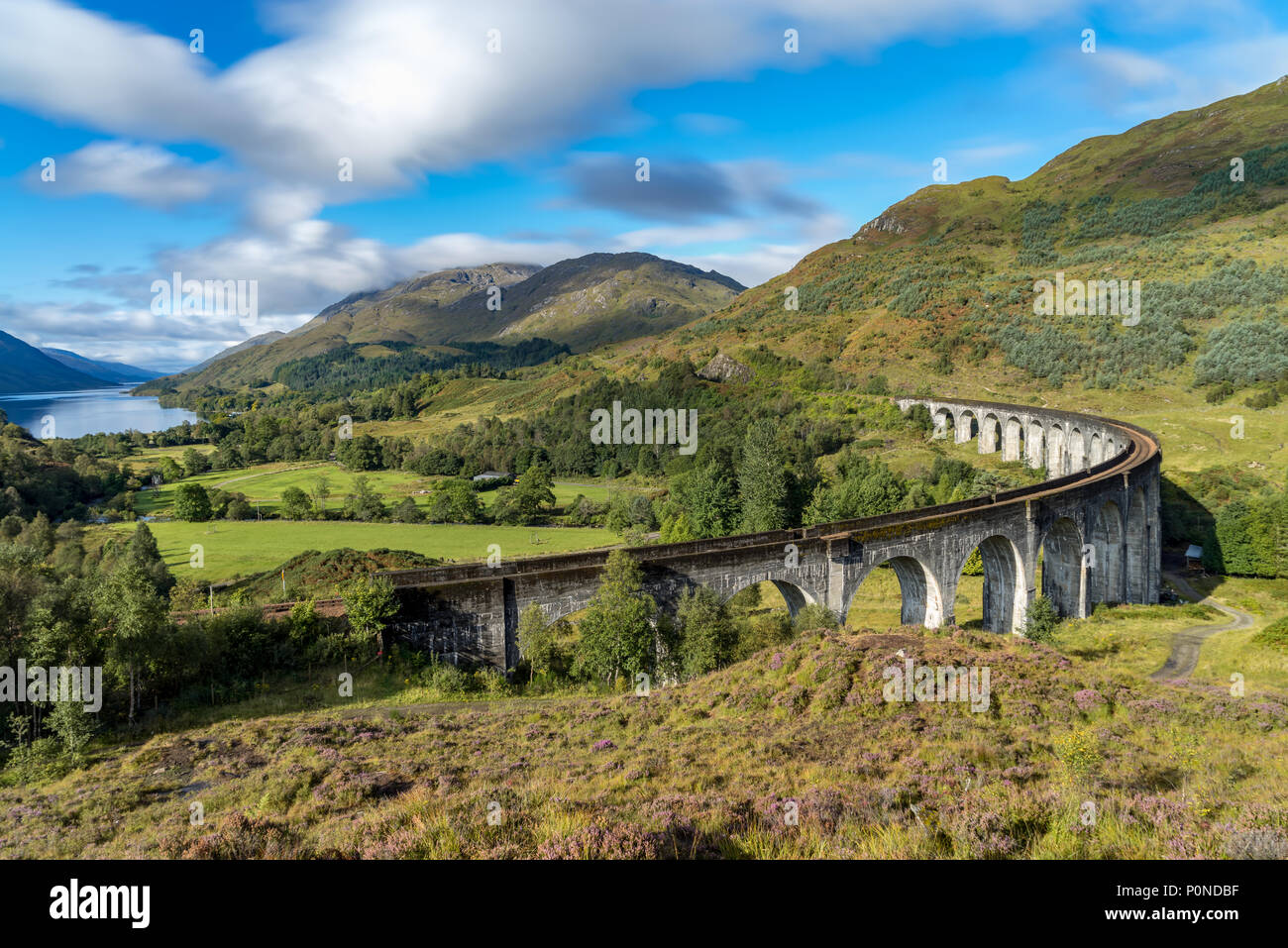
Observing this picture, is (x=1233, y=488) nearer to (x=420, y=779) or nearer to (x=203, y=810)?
(x=420, y=779)

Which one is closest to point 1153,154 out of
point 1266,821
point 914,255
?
point 914,255

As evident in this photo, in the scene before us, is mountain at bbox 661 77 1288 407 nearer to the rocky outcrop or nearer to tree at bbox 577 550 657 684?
the rocky outcrop

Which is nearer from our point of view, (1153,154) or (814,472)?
(814,472)

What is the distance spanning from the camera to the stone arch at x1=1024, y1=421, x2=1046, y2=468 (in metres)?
81.1

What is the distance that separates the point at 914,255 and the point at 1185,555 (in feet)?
499

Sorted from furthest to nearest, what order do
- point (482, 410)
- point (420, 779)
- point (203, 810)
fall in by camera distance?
point (482, 410) → point (420, 779) → point (203, 810)

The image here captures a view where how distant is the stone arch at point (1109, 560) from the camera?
4581 cm

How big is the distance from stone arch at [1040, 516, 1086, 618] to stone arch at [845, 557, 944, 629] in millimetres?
13014

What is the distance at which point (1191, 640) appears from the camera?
120 feet

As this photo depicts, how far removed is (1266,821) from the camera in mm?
8398

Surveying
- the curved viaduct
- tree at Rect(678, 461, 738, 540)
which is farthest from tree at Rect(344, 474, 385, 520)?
the curved viaduct

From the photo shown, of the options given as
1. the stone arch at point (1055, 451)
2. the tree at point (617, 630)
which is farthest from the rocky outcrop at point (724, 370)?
the tree at point (617, 630)

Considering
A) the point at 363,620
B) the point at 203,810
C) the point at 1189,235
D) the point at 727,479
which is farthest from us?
the point at 1189,235

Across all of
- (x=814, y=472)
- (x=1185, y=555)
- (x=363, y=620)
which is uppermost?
(x=814, y=472)
